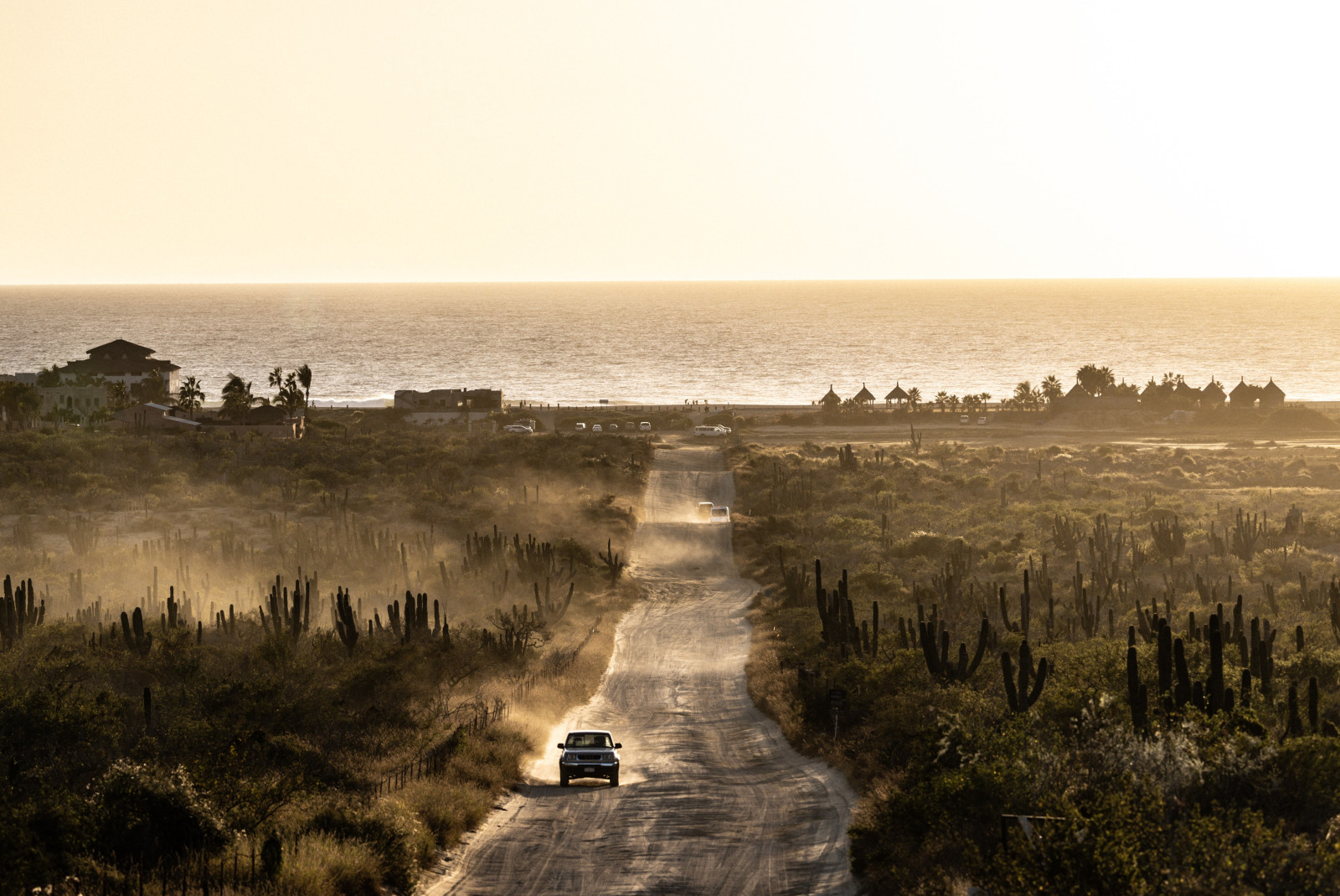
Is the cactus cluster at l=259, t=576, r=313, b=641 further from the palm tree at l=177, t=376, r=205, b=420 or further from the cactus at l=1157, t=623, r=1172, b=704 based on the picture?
the palm tree at l=177, t=376, r=205, b=420

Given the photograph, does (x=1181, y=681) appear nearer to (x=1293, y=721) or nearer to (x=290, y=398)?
(x=1293, y=721)

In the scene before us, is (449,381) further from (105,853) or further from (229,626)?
(105,853)

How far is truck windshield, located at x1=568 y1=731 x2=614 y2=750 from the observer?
25.8 m

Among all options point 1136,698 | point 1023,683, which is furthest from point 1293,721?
point 1023,683

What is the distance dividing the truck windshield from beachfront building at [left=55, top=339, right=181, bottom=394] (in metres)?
97.2

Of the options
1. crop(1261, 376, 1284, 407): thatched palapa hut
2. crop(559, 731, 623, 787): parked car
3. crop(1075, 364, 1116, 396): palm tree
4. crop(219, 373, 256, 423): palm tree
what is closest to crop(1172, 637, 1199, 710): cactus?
crop(559, 731, 623, 787): parked car

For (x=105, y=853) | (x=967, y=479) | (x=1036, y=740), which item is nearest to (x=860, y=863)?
(x=1036, y=740)

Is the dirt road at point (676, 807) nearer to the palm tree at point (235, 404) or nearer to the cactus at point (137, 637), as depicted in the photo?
the cactus at point (137, 637)

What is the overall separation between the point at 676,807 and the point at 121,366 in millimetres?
105663

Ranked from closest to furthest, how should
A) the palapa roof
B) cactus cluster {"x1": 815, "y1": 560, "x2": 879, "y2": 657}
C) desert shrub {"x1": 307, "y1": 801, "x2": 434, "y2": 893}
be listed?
1. desert shrub {"x1": 307, "y1": 801, "x2": 434, "y2": 893}
2. cactus cluster {"x1": 815, "y1": 560, "x2": 879, "y2": 657}
3. the palapa roof

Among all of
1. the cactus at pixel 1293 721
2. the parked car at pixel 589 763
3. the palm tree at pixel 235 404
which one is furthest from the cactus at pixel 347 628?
the palm tree at pixel 235 404

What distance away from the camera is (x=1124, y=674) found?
26.4m

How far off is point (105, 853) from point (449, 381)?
575 ft

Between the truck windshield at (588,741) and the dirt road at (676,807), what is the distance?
76 centimetres
